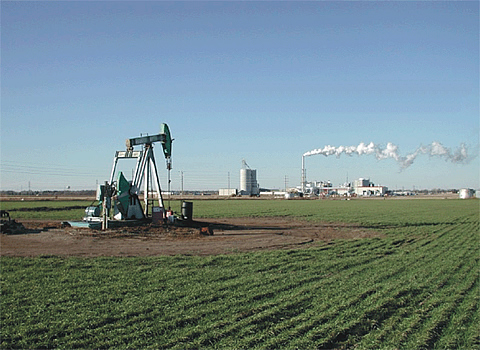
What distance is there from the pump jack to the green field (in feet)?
31.2

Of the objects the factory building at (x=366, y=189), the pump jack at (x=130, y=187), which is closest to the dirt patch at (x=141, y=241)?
the pump jack at (x=130, y=187)

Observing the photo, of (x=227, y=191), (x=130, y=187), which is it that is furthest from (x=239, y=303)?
(x=227, y=191)

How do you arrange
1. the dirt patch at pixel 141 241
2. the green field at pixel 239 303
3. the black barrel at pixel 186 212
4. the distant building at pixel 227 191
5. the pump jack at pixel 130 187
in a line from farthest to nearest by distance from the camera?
the distant building at pixel 227 191 < the black barrel at pixel 186 212 < the pump jack at pixel 130 187 < the dirt patch at pixel 141 241 < the green field at pixel 239 303

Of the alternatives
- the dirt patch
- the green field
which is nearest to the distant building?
the dirt patch

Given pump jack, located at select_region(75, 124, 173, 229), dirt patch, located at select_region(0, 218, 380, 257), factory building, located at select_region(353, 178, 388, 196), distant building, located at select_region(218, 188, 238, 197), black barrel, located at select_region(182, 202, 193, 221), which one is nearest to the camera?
dirt patch, located at select_region(0, 218, 380, 257)

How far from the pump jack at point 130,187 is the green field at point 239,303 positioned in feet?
31.2

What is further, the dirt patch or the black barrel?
the black barrel

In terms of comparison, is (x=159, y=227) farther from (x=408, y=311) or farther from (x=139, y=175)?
(x=408, y=311)

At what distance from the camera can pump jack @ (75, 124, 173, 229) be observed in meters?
22.5

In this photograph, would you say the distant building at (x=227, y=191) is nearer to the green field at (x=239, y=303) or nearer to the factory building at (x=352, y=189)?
the factory building at (x=352, y=189)

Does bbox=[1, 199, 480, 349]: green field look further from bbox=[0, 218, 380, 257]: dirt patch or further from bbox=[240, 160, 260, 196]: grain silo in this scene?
bbox=[240, 160, 260, 196]: grain silo

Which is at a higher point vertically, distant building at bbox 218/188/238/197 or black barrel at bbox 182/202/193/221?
distant building at bbox 218/188/238/197

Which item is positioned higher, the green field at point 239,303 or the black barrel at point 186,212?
the black barrel at point 186,212

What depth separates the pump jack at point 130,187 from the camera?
22500 millimetres
